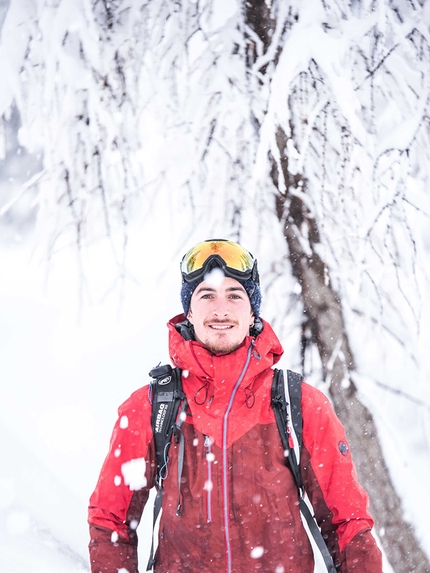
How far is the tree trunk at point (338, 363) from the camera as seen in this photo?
3404mm

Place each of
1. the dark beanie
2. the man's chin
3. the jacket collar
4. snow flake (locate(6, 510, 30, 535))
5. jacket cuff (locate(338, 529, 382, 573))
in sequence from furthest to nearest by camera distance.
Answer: snow flake (locate(6, 510, 30, 535))
the dark beanie
the man's chin
the jacket collar
jacket cuff (locate(338, 529, 382, 573))

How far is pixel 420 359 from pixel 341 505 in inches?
71.2

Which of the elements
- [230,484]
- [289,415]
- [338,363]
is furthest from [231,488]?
[338,363]

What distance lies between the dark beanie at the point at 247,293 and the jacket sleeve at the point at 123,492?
660 millimetres

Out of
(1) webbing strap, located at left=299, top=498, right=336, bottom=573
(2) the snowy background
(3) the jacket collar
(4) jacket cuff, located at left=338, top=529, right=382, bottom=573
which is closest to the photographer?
(4) jacket cuff, located at left=338, top=529, right=382, bottom=573

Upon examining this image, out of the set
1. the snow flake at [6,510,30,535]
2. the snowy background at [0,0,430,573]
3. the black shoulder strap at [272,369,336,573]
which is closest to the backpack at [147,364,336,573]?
the black shoulder strap at [272,369,336,573]

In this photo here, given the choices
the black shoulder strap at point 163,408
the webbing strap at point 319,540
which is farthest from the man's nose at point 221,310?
the webbing strap at point 319,540

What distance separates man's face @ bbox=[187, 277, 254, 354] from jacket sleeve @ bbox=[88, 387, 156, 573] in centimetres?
43

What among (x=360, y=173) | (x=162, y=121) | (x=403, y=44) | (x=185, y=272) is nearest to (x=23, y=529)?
(x=185, y=272)

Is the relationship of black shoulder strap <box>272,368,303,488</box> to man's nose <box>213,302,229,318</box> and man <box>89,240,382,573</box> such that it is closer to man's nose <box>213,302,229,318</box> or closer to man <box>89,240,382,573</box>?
man <box>89,240,382,573</box>

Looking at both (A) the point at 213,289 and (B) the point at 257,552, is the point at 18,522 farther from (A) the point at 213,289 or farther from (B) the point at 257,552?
(A) the point at 213,289

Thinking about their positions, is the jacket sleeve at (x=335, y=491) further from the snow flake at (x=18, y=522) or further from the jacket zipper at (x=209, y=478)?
the snow flake at (x=18, y=522)

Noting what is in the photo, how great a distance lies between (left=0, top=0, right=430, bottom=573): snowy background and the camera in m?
3.17

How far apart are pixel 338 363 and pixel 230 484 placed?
1.59 meters
